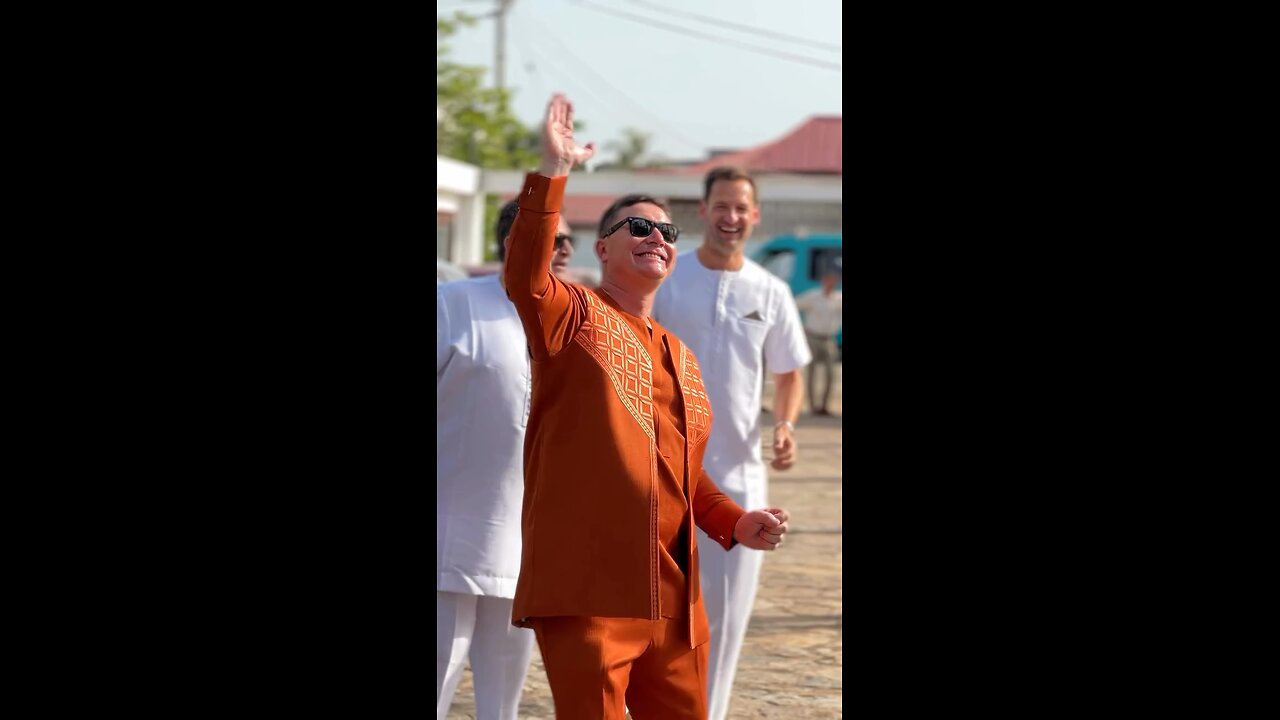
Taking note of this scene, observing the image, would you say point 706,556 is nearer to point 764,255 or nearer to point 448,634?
point 448,634

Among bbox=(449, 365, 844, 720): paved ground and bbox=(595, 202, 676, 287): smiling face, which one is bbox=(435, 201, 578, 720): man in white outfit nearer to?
bbox=(449, 365, 844, 720): paved ground

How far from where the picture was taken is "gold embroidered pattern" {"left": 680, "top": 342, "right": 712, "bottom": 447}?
389 cm

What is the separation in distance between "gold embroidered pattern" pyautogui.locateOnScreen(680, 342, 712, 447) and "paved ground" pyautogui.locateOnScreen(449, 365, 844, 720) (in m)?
0.44

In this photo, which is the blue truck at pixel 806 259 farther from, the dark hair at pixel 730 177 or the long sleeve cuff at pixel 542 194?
the long sleeve cuff at pixel 542 194

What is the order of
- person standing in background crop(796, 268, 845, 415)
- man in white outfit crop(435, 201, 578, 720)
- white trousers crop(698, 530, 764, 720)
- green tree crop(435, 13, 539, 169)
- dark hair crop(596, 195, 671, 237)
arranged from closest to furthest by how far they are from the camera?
1. dark hair crop(596, 195, 671, 237)
2. man in white outfit crop(435, 201, 578, 720)
3. white trousers crop(698, 530, 764, 720)
4. person standing in background crop(796, 268, 845, 415)
5. green tree crop(435, 13, 539, 169)

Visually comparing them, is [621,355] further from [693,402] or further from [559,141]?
[559,141]

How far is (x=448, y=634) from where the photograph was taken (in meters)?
Result: 4.89

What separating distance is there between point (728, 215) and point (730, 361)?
0.53 metres

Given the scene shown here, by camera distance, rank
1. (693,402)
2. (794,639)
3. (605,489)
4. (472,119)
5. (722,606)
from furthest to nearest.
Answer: (472,119) → (794,639) → (722,606) → (693,402) → (605,489)

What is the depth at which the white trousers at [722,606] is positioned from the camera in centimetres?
555

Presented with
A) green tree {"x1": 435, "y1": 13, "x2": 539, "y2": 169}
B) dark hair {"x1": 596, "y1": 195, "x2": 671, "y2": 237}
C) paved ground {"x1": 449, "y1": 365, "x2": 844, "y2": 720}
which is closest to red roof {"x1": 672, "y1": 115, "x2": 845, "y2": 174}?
green tree {"x1": 435, "y1": 13, "x2": 539, "y2": 169}

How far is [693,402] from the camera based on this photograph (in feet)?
12.9

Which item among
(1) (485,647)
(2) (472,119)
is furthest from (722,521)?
(2) (472,119)

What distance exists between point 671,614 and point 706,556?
5.96 feet
